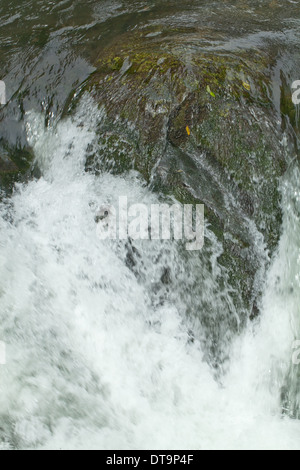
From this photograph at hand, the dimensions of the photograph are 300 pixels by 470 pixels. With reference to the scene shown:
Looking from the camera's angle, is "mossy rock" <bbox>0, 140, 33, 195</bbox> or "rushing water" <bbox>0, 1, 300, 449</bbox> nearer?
"rushing water" <bbox>0, 1, 300, 449</bbox>

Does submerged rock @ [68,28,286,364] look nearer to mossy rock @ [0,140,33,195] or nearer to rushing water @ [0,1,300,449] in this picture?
rushing water @ [0,1,300,449]

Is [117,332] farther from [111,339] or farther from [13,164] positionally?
[13,164]

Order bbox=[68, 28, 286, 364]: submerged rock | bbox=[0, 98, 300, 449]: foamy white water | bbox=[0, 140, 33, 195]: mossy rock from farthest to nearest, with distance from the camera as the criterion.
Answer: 1. bbox=[0, 140, 33, 195]: mossy rock
2. bbox=[68, 28, 286, 364]: submerged rock
3. bbox=[0, 98, 300, 449]: foamy white water

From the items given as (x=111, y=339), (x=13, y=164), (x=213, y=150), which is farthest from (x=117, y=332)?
(x=13, y=164)

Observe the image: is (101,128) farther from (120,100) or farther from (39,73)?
(39,73)

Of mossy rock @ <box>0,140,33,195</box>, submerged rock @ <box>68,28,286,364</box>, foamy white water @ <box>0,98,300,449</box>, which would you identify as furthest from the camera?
mossy rock @ <box>0,140,33,195</box>

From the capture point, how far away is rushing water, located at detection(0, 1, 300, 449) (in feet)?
11.8

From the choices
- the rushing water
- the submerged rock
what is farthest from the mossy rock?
the submerged rock

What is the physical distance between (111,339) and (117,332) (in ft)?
0.22

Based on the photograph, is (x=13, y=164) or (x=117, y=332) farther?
(x=13, y=164)

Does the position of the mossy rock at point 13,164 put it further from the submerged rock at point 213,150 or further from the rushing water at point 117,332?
the submerged rock at point 213,150

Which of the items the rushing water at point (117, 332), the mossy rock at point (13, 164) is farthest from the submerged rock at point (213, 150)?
the mossy rock at point (13, 164)

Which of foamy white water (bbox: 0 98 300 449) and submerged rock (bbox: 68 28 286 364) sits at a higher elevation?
submerged rock (bbox: 68 28 286 364)

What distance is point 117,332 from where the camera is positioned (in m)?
3.89
